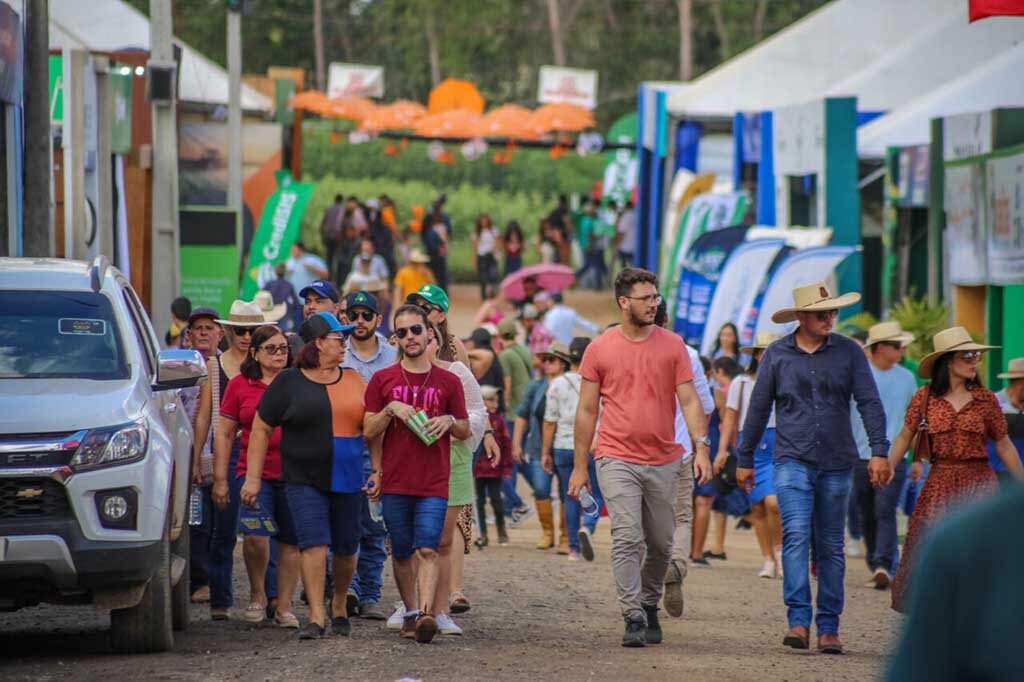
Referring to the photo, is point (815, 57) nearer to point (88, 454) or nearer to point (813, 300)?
point (813, 300)

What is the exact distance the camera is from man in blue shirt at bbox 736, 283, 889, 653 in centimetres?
937

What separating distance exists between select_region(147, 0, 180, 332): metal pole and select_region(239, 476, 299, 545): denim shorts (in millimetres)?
11459

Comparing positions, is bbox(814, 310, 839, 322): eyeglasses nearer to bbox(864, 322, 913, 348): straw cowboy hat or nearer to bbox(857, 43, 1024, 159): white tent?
bbox(864, 322, 913, 348): straw cowboy hat

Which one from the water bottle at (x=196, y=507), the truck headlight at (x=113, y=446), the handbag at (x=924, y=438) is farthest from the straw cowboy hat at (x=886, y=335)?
the truck headlight at (x=113, y=446)

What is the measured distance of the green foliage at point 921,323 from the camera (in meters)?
17.7

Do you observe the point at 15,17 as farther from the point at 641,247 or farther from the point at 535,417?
the point at 641,247

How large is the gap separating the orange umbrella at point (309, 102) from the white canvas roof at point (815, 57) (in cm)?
1011

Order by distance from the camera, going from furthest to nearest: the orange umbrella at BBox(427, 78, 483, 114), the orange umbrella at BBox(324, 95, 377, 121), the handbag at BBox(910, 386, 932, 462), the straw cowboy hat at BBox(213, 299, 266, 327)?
1. the orange umbrella at BBox(427, 78, 483, 114)
2. the orange umbrella at BBox(324, 95, 377, 121)
3. the straw cowboy hat at BBox(213, 299, 266, 327)
4. the handbag at BBox(910, 386, 932, 462)

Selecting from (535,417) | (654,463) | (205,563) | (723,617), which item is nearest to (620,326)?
(654,463)

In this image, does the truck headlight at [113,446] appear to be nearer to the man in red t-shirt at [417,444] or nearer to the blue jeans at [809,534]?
the man in red t-shirt at [417,444]

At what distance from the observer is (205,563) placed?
1098cm

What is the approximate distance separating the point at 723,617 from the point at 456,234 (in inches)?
1717

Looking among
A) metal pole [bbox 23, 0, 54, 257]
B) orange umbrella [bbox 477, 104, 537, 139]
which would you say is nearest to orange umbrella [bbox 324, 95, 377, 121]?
orange umbrella [bbox 477, 104, 537, 139]

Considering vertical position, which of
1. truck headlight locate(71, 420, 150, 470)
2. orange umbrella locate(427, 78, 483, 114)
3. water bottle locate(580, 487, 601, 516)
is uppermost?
orange umbrella locate(427, 78, 483, 114)
